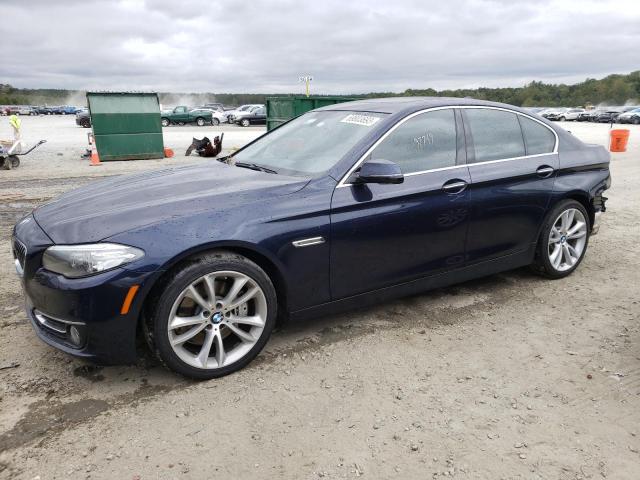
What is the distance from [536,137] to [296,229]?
2518mm

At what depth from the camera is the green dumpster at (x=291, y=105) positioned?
14422 mm

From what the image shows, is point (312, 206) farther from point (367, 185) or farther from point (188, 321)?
point (188, 321)

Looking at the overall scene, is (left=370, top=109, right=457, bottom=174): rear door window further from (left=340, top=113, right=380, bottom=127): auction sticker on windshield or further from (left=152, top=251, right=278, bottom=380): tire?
(left=152, top=251, right=278, bottom=380): tire

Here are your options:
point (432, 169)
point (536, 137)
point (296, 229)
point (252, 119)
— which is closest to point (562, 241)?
point (536, 137)

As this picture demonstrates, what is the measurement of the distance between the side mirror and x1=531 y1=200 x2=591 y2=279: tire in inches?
74.5

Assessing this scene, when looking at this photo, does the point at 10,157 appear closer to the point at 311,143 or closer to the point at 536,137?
the point at 311,143

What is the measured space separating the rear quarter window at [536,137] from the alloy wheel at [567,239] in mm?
603

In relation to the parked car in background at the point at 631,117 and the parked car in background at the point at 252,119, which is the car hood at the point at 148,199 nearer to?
the parked car in background at the point at 252,119

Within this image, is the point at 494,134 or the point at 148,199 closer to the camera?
the point at 148,199

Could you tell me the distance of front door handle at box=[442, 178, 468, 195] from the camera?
3.76 metres

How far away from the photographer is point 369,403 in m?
2.87

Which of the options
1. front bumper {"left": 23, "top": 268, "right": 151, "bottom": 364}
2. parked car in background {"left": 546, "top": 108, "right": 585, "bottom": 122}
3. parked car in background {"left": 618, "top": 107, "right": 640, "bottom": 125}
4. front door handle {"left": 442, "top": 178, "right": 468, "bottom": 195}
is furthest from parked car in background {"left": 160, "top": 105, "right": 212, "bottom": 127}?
front bumper {"left": 23, "top": 268, "right": 151, "bottom": 364}

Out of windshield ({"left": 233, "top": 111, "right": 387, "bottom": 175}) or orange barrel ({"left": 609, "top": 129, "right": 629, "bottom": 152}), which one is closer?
windshield ({"left": 233, "top": 111, "right": 387, "bottom": 175})

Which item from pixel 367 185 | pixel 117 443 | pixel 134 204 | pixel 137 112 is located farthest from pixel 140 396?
pixel 137 112
